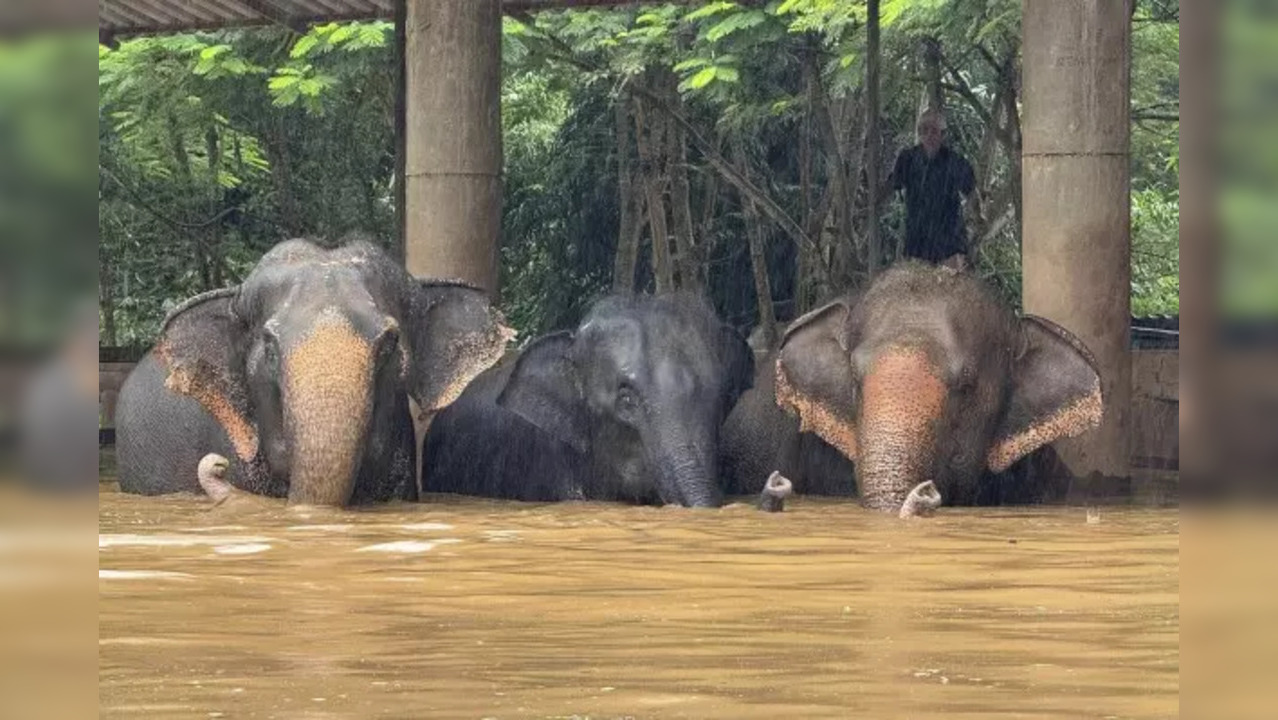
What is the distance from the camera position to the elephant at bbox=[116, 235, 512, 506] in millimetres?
9320

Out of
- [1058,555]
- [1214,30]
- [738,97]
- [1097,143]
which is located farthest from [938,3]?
[1214,30]

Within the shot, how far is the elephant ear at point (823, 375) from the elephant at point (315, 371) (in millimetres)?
1443

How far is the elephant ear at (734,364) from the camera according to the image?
10609 millimetres

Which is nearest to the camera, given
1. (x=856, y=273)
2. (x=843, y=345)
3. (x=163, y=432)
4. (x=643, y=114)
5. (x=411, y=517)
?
(x=411, y=517)

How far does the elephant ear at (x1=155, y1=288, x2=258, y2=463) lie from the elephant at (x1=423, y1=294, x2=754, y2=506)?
1.58 metres

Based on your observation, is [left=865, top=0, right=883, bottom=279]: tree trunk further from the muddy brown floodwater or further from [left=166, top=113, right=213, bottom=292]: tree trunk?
[left=166, top=113, right=213, bottom=292]: tree trunk

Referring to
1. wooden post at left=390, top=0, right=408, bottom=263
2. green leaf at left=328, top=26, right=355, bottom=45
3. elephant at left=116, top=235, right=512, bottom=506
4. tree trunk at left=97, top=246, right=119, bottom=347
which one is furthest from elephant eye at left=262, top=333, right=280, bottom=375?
tree trunk at left=97, top=246, right=119, bottom=347

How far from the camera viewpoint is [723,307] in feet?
68.5

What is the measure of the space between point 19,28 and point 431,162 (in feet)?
37.4

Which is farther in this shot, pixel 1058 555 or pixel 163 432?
pixel 163 432

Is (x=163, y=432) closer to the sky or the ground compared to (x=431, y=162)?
closer to the ground

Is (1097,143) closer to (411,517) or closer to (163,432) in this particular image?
(411,517)

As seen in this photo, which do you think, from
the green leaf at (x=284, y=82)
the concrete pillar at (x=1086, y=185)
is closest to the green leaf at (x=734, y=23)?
the green leaf at (x=284, y=82)

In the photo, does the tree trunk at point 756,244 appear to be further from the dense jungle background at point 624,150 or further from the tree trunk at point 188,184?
the tree trunk at point 188,184
